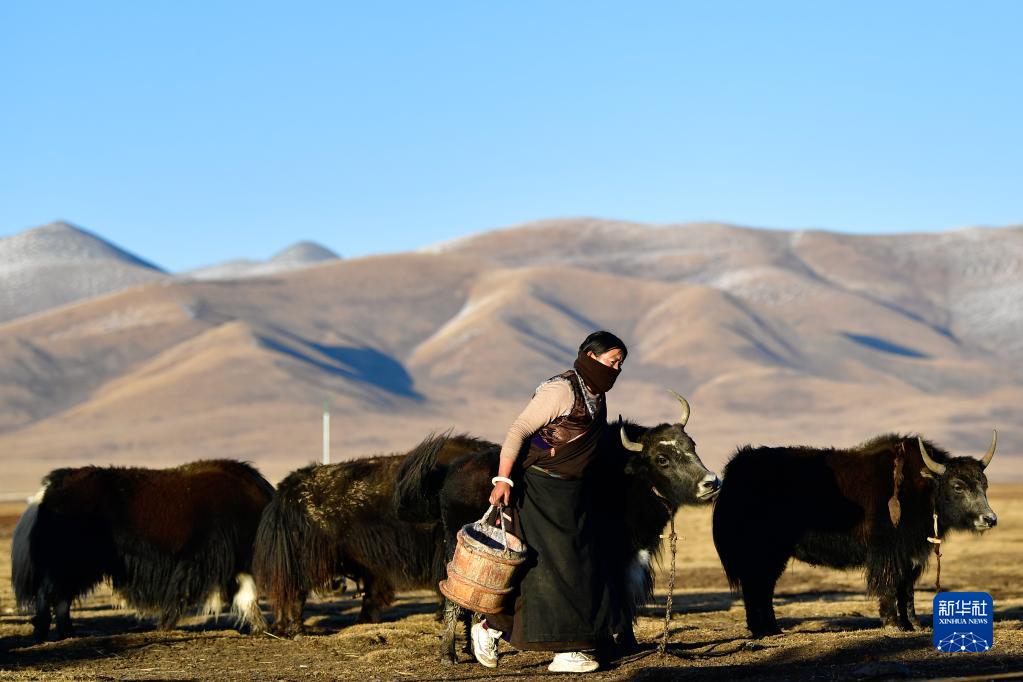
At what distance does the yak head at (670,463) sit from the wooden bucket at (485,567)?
5.04 feet

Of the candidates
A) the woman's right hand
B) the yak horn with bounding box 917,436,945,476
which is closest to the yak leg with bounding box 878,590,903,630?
the yak horn with bounding box 917,436,945,476

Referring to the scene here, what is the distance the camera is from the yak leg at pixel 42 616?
11.5m

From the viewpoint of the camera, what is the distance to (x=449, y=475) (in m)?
9.99

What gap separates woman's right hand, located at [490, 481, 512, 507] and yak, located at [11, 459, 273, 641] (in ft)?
15.1

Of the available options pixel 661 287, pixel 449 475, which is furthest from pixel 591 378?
pixel 661 287

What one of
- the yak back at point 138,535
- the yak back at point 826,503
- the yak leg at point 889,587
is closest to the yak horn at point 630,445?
the yak back at point 826,503

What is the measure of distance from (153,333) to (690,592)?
121 meters

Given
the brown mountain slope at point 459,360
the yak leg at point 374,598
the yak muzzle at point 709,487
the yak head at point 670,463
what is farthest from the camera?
the brown mountain slope at point 459,360

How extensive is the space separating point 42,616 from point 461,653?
3645mm

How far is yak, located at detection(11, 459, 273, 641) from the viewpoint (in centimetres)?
1179

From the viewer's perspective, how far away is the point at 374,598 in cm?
1227

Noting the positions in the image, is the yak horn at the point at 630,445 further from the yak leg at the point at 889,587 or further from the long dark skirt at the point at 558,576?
the yak leg at the point at 889,587

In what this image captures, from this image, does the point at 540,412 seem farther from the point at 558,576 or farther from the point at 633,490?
the point at 633,490

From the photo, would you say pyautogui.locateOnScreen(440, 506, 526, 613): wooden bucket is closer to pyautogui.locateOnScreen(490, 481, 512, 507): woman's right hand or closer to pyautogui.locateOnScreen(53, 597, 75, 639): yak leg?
pyautogui.locateOnScreen(490, 481, 512, 507): woman's right hand
